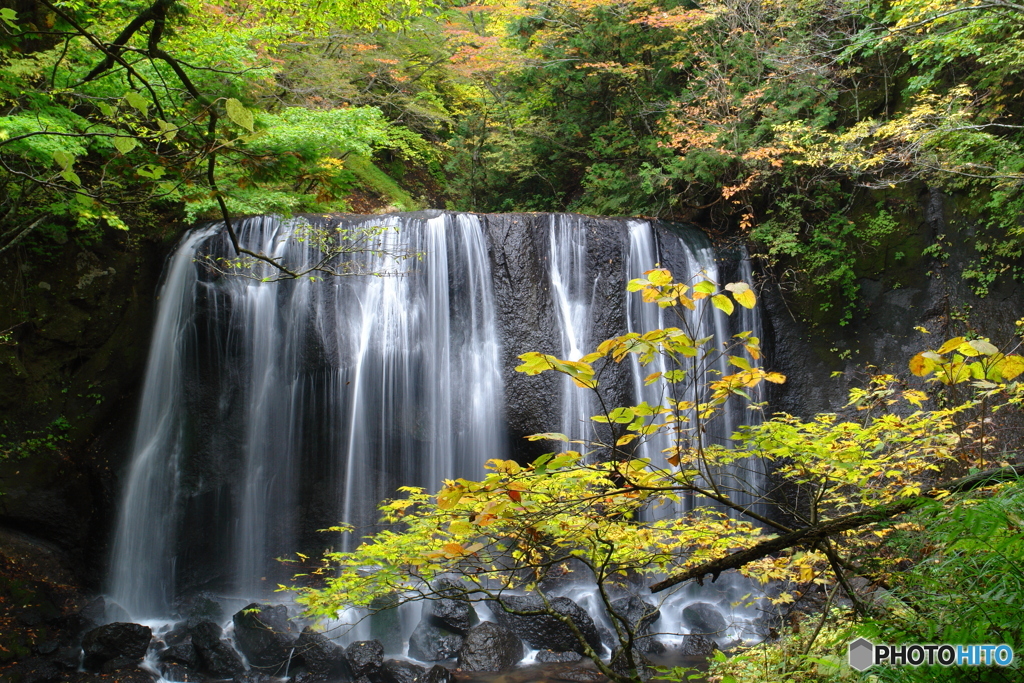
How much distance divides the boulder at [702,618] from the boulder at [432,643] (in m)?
3.12

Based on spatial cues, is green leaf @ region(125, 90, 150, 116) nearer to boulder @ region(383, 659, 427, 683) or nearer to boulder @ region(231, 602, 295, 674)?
boulder @ region(383, 659, 427, 683)

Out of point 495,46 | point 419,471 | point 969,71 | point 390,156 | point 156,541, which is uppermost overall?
point 495,46

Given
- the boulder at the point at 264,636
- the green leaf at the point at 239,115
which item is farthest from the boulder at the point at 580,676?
the green leaf at the point at 239,115

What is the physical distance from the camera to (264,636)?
762 cm

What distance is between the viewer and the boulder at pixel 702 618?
832 centimetres

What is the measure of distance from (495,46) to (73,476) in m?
12.0

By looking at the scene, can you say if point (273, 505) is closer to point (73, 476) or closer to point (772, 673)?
point (73, 476)

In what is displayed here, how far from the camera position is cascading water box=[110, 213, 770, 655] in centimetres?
936

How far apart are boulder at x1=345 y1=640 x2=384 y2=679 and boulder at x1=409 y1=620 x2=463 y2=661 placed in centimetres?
53

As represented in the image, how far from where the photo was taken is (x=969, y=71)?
29.2 feet

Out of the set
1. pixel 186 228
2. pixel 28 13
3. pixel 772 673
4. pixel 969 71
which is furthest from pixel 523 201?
pixel 772 673

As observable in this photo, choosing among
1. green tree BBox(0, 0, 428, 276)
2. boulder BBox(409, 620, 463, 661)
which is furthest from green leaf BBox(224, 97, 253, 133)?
boulder BBox(409, 620, 463, 661)

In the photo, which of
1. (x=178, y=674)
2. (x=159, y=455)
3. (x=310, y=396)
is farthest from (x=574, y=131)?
(x=178, y=674)

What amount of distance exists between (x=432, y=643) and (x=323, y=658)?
1296mm
